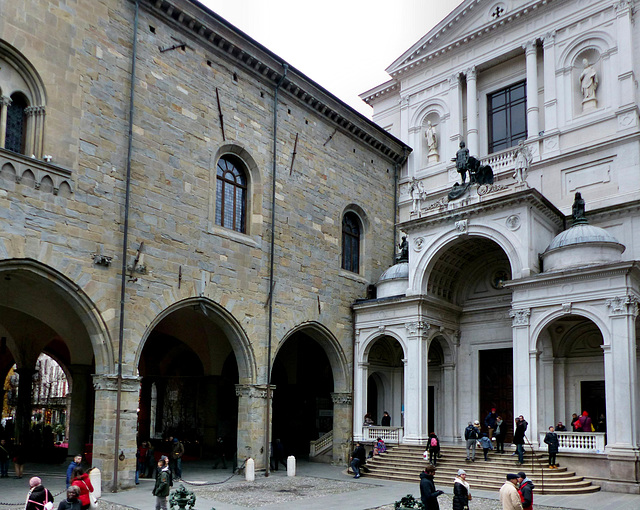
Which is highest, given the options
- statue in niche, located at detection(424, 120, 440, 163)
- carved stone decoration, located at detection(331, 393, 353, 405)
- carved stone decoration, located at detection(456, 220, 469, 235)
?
statue in niche, located at detection(424, 120, 440, 163)

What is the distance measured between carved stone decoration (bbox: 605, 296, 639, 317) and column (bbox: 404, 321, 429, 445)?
6.65 meters

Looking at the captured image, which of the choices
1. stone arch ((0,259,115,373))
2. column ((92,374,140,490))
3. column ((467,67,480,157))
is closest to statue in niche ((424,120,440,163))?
column ((467,67,480,157))

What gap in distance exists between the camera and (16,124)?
17094 mm

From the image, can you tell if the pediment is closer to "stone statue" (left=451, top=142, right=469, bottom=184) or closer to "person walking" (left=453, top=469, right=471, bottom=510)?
"stone statue" (left=451, top=142, right=469, bottom=184)

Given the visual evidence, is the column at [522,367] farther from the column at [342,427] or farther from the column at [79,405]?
the column at [79,405]

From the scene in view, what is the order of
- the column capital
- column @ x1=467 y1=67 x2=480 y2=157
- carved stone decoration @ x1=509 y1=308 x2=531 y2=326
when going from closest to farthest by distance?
carved stone decoration @ x1=509 y1=308 x2=531 y2=326 < the column capital < column @ x1=467 y1=67 x2=480 y2=157

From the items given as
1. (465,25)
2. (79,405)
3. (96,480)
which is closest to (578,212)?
(465,25)

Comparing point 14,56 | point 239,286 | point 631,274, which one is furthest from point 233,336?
point 631,274

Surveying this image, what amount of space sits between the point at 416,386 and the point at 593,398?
5.93 metres

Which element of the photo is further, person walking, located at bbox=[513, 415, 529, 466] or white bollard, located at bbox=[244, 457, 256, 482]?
white bollard, located at bbox=[244, 457, 256, 482]

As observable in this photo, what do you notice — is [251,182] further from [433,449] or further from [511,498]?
[511,498]

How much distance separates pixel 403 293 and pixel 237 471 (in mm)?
9134

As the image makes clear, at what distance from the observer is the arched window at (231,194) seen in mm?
22125

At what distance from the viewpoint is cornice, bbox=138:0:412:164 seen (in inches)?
816
